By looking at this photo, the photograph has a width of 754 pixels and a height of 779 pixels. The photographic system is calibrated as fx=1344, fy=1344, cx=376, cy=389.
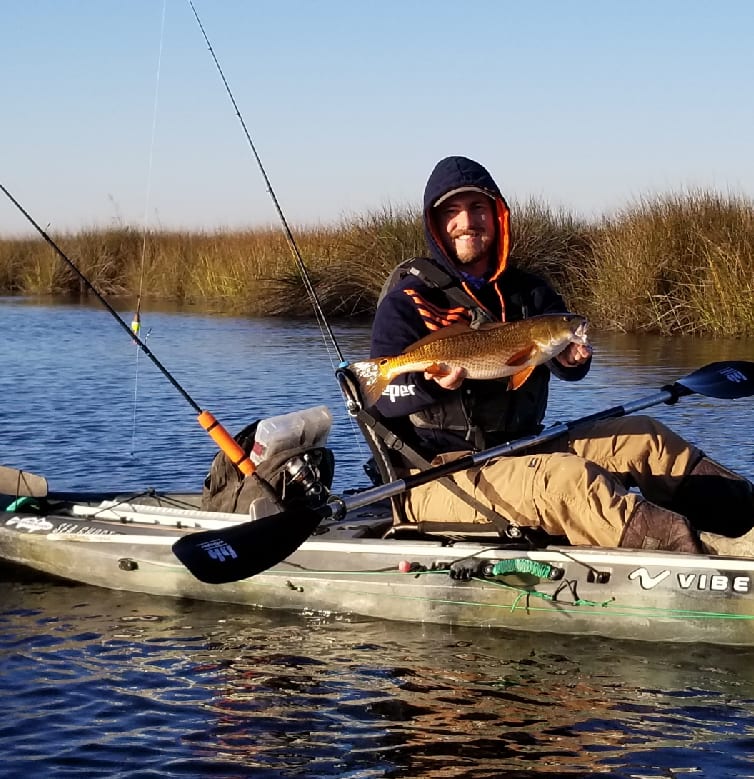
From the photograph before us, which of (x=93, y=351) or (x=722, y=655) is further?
(x=93, y=351)

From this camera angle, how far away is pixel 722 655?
543 cm

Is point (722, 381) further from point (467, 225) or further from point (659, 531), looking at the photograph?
point (467, 225)

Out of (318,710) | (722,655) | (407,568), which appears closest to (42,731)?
(318,710)

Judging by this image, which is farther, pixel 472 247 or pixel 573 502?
pixel 472 247

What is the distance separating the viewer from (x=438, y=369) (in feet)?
17.7

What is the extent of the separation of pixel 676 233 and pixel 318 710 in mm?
14566

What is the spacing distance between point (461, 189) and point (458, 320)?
1.97 ft

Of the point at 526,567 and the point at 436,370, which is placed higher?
the point at 436,370

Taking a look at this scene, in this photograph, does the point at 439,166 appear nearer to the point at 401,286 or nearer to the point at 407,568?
the point at 401,286

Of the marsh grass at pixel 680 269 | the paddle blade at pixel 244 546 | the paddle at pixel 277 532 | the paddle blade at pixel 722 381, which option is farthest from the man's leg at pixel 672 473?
the marsh grass at pixel 680 269

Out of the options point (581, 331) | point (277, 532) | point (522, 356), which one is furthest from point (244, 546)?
point (581, 331)

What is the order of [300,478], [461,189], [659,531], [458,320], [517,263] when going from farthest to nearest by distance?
[517,263] → [300,478] → [461,189] → [458,320] → [659,531]

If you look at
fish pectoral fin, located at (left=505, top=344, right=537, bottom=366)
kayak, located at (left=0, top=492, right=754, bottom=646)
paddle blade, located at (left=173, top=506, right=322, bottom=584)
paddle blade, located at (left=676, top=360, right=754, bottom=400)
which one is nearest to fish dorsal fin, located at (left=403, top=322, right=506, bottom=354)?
fish pectoral fin, located at (left=505, top=344, right=537, bottom=366)

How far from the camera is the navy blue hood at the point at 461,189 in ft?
19.6
